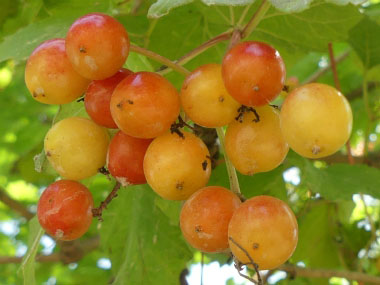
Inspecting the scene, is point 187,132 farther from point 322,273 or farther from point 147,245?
point 322,273

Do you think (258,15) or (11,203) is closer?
(258,15)

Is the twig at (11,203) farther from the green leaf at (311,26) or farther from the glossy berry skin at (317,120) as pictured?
the glossy berry skin at (317,120)

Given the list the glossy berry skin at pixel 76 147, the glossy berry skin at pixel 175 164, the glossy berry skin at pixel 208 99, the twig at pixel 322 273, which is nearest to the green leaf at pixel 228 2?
the glossy berry skin at pixel 208 99

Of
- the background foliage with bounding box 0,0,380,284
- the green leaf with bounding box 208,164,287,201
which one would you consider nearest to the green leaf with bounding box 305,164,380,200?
the background foliage with bounding box 0,0,380,284

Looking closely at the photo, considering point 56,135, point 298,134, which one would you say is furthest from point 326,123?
point 56,135

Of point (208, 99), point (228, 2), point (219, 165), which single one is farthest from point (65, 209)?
point (219, 165)

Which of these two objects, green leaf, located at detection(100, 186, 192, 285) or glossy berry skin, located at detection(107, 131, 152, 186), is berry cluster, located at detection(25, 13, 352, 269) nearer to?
glossy berry skin, located at detection(107, 131, 152, 186)
